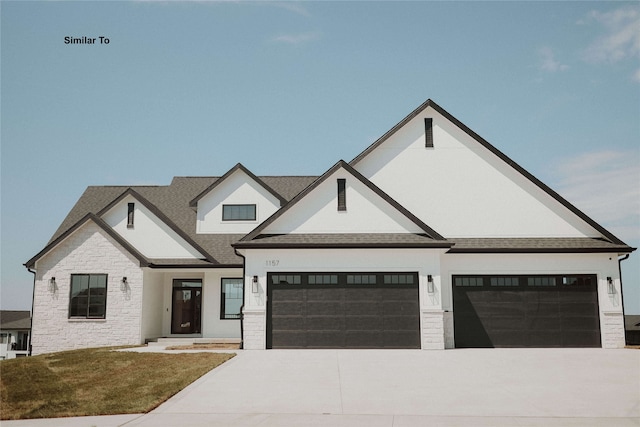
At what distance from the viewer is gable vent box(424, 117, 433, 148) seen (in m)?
22.6

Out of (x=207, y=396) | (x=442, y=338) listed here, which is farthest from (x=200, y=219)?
(x=207, y=396)

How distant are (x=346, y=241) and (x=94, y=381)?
9.29 m

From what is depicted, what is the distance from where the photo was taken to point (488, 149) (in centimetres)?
2244

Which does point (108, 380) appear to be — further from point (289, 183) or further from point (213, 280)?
point (289, 183)

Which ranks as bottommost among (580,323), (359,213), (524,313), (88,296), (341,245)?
(580,323)

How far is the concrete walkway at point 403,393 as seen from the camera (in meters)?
9.79

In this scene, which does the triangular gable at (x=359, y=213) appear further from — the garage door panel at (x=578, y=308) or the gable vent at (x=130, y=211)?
the gable vent at (x=130, y=211)

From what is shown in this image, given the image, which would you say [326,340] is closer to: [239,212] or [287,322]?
[287,322]

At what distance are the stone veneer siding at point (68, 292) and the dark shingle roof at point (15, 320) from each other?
2804 centimetres

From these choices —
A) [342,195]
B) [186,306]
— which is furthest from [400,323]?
[186,306]

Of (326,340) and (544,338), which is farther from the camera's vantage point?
(544,338)

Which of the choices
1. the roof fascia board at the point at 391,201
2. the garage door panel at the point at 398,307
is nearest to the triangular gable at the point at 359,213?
the roof fascia board at the point at 391,201

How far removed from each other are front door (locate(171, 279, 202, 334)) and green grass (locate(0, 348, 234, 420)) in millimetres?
5910

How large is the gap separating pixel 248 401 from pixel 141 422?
2297mm
